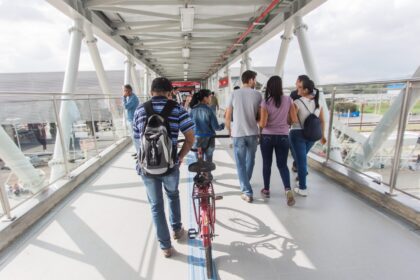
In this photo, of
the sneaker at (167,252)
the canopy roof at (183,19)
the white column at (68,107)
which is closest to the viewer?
the sneaker at (167,252)

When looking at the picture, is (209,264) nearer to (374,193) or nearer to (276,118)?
(276,118)

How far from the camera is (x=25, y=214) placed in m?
2.32

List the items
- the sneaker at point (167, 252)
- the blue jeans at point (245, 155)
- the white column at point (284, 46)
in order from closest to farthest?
the sneaker at point (167, 252), the blue jeans at point (245, 155), the white column at point (284, 46)

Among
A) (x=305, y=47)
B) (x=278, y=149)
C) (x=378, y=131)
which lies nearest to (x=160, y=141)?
(x=278, y=149)

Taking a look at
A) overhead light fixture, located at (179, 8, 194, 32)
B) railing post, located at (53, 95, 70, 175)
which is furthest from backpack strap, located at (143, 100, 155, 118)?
overhead light fixture, located at (179, 8, 194, 32)

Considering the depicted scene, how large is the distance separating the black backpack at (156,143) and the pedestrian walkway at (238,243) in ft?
2.60

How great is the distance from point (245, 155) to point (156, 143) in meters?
1.42

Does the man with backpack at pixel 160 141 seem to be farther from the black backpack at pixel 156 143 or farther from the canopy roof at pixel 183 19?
the canopy roof at pixel 183 19

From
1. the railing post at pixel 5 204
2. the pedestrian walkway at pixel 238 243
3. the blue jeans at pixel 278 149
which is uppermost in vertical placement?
the blue jeans at pixel 278 149

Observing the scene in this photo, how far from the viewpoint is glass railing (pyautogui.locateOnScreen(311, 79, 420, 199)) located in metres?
2.39

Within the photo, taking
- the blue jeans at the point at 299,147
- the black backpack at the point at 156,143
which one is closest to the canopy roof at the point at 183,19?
the blue jeans at the point at 299,147

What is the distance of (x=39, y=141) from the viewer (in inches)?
119

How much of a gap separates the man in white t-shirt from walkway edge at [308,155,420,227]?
1.36m

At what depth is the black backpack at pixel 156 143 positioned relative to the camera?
62.7 inches
